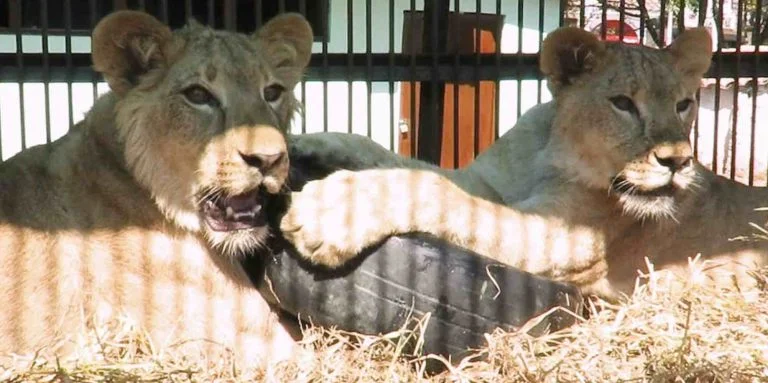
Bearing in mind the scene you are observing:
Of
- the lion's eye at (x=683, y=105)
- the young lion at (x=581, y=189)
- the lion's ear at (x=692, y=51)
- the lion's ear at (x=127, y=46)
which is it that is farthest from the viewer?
the lion's ear at (x=692, y=51)

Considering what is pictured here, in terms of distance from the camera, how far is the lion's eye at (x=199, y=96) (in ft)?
12.5

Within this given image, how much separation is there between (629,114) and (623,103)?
8 cm

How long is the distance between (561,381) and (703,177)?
1.74 meters

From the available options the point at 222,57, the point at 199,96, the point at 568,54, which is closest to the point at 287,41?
the point at 222,57

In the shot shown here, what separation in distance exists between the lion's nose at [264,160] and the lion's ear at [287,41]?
26.2 inches

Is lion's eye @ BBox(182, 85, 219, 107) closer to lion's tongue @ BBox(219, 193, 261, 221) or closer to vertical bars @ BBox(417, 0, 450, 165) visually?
lion's tongue @ BBox(219, 193, 261, 221)

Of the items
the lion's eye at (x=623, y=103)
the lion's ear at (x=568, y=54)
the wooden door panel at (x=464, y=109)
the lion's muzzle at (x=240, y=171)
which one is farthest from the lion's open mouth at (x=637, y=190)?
the wooden door panel at (x=464, y=109)

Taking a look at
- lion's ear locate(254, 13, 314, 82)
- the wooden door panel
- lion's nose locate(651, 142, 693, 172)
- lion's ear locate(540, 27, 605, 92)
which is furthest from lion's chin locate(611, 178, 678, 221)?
the wooden door panel

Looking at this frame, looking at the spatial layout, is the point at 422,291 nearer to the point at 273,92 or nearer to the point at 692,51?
the point at 273,92

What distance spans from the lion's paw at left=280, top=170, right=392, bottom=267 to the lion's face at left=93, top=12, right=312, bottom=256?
0.13 meters

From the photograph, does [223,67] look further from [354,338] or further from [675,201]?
[675,201]

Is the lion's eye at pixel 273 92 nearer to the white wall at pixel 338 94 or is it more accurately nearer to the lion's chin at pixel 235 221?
the lion's chin at pixel 235 221

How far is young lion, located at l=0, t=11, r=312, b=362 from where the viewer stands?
147 inches

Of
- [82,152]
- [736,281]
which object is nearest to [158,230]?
[82,152]
